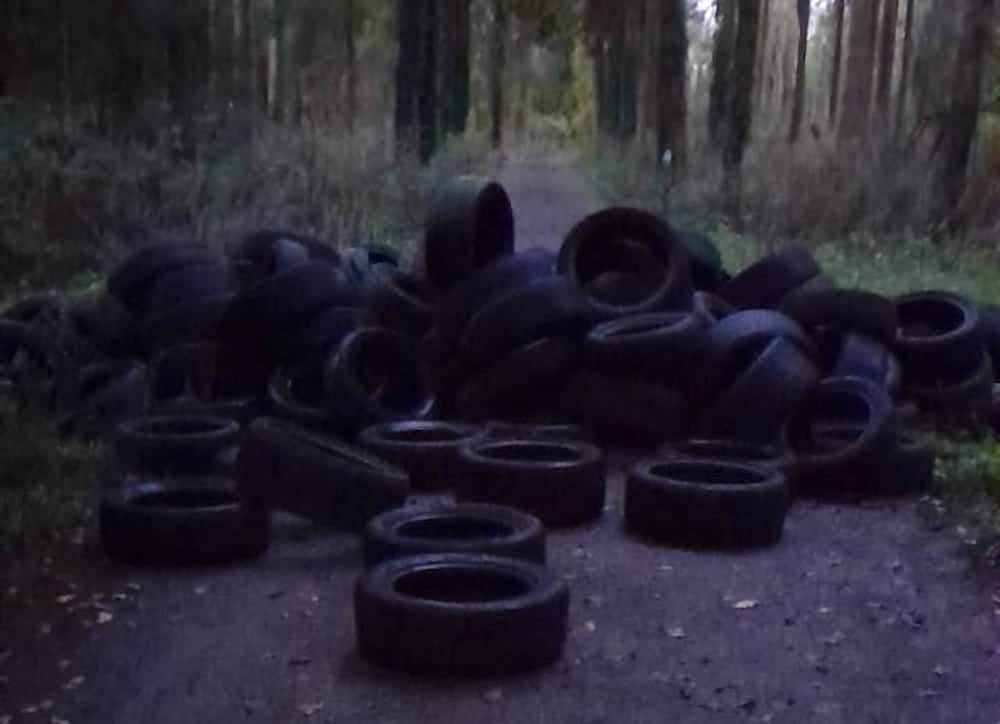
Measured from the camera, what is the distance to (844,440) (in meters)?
9.71

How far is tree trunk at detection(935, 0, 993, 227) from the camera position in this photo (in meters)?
21.2

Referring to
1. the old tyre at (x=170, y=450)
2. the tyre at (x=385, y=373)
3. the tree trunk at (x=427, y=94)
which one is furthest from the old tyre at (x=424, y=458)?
the tree trunk at (x=427, y=94)

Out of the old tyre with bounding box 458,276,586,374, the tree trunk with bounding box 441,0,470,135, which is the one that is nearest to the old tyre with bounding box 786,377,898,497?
the old tyre with bounding box 458,276,586,374

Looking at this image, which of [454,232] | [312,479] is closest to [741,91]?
[454,232]

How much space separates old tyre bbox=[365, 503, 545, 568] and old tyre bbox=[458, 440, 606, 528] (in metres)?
0.61

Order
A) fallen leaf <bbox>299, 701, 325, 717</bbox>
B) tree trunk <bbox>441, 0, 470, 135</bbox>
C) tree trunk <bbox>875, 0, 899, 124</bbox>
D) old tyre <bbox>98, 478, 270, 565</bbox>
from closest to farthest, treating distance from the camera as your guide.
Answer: fallen leaf <bbox>299, 701, 325, 717</bbox>, old tyre <bbox>98, 478, 270, 565</bbox>, tree trunk <bbox>441, 0, 470, 135</bbox>, tree trunk <bbox>875, 0, 899, 124</bbox>

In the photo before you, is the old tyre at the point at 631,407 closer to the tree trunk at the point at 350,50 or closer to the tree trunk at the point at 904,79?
the tree trunk at the point at 904,79

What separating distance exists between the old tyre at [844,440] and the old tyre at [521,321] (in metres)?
1.54

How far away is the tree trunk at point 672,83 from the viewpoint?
93.6 feet

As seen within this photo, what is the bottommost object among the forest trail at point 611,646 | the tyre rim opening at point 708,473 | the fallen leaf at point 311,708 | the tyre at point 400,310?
the forest trail at point 611,646

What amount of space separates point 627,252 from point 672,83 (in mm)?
17584

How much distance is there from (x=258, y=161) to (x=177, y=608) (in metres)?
14.7

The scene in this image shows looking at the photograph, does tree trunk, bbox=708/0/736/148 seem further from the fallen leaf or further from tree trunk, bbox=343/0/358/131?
the fallen leaf

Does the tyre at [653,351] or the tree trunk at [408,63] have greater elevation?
the tree trunk at [408,63]
